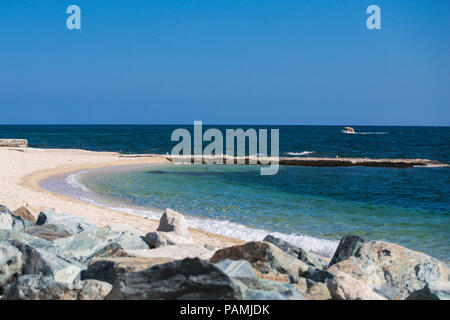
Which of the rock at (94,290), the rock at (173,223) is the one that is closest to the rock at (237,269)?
the rock at (94,290)

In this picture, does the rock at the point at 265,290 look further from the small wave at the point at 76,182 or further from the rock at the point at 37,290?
the small wave at the point at 76,182

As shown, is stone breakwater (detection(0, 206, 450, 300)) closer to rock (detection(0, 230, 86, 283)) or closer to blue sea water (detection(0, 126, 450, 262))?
rock (detection(0, 230, 86, 283))

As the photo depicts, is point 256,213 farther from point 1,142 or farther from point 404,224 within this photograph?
point 1,142

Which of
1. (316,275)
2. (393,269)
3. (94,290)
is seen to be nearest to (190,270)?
(94,290)

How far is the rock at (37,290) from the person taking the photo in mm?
4340

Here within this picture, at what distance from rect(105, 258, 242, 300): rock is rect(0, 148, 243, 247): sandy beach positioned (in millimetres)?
4579

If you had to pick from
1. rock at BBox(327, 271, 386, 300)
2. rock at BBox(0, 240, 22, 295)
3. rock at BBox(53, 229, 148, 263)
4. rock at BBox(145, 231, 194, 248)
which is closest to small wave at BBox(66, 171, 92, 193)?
rock at BBox(145, 231, 194, 248)

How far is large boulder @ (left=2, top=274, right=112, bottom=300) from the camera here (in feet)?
14.3

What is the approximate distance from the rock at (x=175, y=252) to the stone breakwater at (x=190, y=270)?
0.01m

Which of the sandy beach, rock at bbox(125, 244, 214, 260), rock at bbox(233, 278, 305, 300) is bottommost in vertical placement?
the sandy beach

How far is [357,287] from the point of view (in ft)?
14.4
